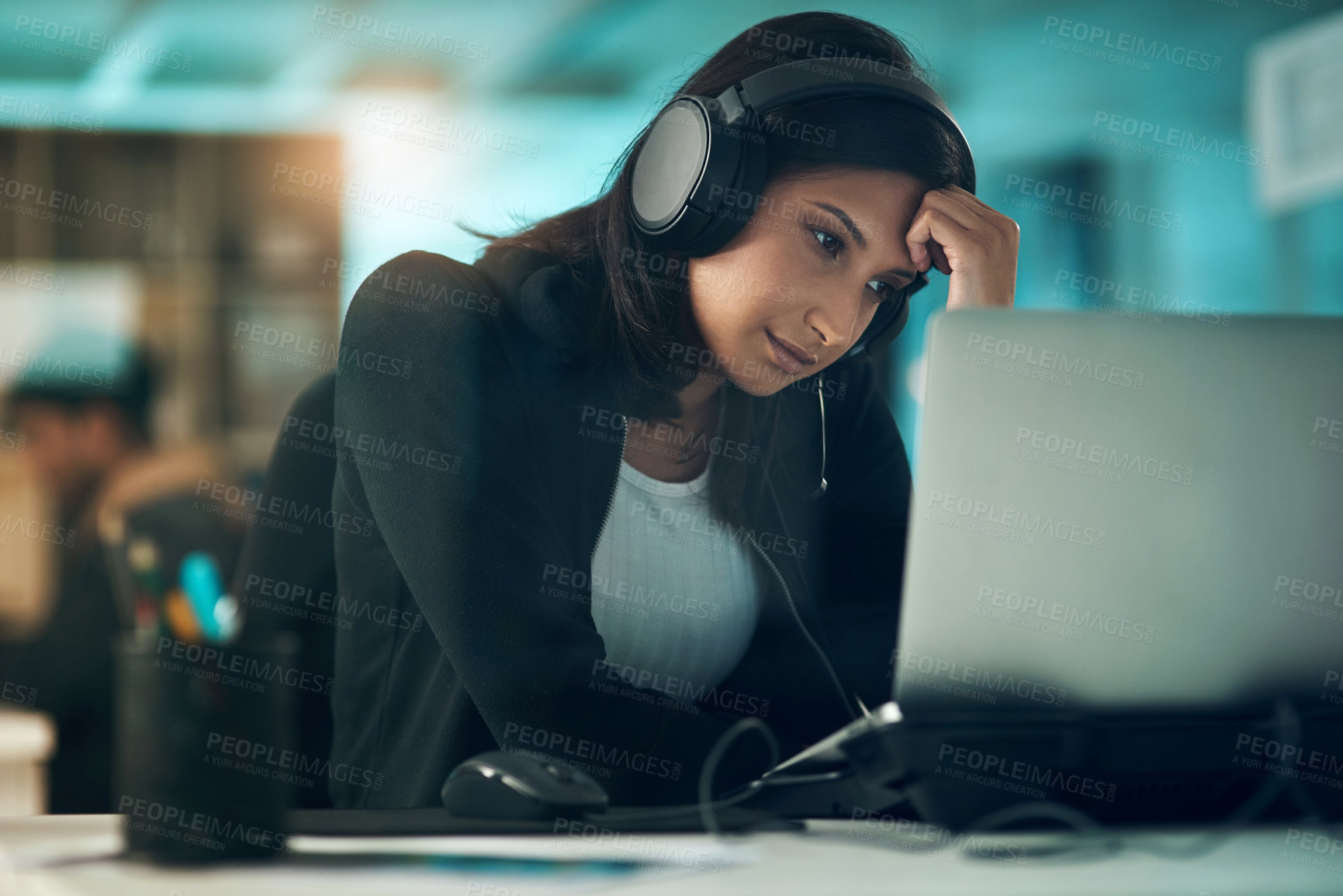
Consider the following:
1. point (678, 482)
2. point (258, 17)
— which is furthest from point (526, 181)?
point (678, 482)

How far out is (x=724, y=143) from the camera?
1.03 m

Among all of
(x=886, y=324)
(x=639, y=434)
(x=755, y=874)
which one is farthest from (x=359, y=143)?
(x=755, y=874)

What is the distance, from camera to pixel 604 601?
3.82 feet

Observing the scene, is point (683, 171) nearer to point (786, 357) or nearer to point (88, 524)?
point (786, 357)

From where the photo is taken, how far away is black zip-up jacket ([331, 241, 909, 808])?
0.87 meters

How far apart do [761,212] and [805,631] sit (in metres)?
0.45

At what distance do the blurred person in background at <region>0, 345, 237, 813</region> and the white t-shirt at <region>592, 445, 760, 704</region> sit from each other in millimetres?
487

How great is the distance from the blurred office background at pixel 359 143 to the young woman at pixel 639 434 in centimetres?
220

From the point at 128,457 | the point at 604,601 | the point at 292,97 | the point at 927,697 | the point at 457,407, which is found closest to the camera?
the point at 927,697

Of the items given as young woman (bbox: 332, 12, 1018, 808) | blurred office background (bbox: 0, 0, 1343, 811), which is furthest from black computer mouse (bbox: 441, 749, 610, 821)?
blurred office background (bbox: 0, 0, 1343, 811)

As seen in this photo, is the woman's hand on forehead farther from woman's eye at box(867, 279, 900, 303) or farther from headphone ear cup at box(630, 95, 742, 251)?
headphone ear cup at box(630, 95, 742, 251)

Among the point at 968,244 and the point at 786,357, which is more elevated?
the point at 968,244

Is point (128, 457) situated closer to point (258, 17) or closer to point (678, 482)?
point (258, 17)

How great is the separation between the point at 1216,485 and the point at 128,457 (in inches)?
96.9
